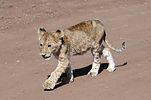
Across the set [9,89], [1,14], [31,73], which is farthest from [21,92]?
[1,14]

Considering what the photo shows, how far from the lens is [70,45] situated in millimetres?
8297

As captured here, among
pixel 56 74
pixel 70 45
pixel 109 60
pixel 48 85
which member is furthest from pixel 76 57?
pixel 48 85

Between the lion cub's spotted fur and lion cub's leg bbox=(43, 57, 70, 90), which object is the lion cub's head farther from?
lion cub's leg bbox=(43, 57, 70, 90)

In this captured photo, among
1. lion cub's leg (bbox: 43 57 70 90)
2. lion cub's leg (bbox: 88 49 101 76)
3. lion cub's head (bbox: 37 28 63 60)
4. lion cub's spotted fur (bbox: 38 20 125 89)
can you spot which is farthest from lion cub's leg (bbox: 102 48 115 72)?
lion cub's head (bbox: 37 28 63 60)

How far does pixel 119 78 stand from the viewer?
319 inches

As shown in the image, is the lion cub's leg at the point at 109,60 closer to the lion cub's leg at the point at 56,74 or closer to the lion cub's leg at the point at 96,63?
the lion cub's leg at the point at 96,63

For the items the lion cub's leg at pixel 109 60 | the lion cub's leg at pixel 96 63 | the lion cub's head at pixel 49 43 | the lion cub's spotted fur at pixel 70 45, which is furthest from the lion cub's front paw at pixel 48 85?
the lion cub's leg at pixel 109 60

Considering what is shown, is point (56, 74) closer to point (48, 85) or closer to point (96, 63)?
point (48, 85)

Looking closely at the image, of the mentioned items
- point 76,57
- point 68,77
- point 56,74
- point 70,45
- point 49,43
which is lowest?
point 76,57

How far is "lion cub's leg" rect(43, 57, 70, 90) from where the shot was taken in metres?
7.91

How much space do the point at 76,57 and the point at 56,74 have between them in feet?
7.49

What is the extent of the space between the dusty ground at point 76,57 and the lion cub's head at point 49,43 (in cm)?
59

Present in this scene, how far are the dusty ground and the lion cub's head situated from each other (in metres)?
0.59

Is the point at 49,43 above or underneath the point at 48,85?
above
